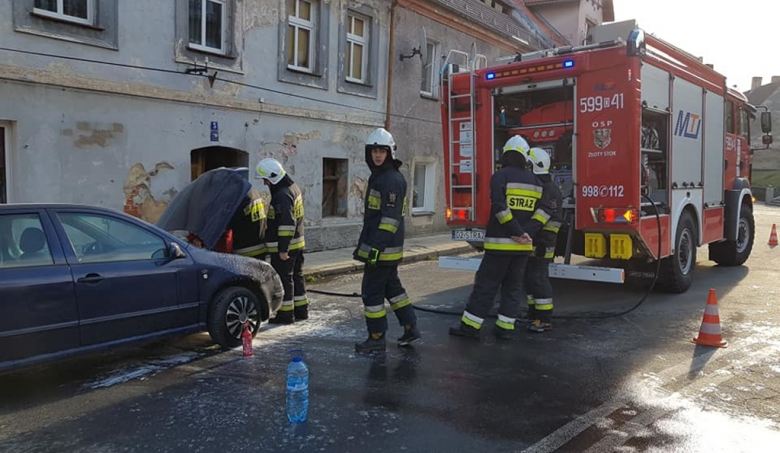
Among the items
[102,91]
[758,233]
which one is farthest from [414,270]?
[758,233]

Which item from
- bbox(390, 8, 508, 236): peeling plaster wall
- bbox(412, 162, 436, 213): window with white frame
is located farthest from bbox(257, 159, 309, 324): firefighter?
bbox(412, 162, 436, 213): window with white frame

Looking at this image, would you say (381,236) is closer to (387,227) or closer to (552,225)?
(387,227)

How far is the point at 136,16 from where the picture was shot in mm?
9617

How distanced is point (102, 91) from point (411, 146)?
8049 mm

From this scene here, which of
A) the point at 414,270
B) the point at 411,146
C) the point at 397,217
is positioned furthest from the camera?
the point at 411,146

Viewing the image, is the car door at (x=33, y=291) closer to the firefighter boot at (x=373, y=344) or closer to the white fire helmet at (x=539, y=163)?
the firefighter boot at (x=373, y=344)

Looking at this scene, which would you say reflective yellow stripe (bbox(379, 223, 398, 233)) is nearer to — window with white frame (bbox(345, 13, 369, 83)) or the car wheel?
the car wheel

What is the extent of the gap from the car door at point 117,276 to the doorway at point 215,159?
6.26 metres

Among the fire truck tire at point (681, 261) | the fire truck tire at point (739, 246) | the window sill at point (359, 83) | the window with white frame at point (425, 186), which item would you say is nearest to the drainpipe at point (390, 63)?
Result: the window sill at point (359, 83)

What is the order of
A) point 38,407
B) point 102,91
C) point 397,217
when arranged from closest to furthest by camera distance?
point 38,407, point 397,217, point 102,91

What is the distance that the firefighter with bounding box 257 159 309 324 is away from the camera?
6.35 meters

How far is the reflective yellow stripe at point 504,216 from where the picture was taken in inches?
232

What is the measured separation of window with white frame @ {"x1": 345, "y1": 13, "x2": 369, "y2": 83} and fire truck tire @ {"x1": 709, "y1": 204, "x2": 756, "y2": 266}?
806 centimetres

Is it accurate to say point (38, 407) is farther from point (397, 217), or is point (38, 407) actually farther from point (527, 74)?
point (527, 74)
